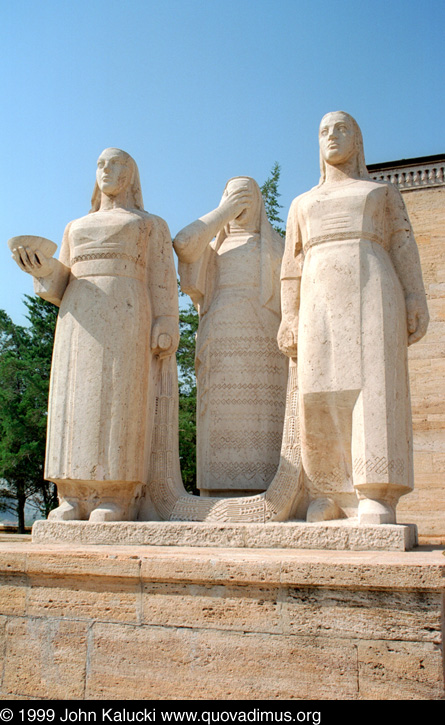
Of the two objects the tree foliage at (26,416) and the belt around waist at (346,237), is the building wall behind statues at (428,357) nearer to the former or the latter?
the belt around waist at (346,237)

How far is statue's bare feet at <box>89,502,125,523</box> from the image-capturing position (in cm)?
438

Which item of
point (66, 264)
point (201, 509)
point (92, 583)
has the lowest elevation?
point (92, 583)

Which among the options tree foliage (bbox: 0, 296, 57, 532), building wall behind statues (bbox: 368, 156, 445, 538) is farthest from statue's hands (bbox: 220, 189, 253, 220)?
tree foliage (bbox: 0, 296, 57, 532)

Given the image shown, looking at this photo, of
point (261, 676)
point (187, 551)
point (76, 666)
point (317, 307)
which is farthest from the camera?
point (317, 307)

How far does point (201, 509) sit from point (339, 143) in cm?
261

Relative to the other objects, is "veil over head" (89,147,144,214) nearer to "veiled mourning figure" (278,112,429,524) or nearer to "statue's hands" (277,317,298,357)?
"veiled mourning figure" (278,112,429,524)

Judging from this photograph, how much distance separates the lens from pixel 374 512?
3.92 meters

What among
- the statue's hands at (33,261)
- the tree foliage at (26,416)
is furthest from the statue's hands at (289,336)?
the tree foliage at (26,416)

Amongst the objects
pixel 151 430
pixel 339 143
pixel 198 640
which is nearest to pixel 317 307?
pixel 339 143

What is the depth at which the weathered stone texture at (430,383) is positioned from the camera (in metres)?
9.18

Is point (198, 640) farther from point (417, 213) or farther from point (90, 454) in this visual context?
point (417, 213)

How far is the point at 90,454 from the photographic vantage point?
Result: 4.45 m

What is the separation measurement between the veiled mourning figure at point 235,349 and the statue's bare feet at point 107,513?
77cm
